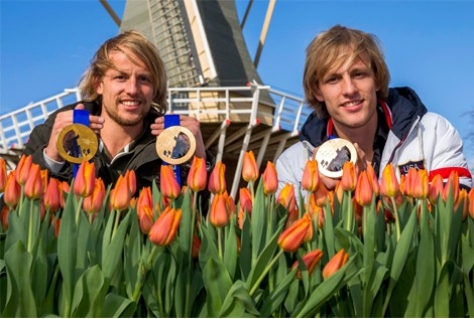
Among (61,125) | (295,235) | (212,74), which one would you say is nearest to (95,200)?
(295,235)

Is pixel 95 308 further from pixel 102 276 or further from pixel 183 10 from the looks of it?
pixel 183 10

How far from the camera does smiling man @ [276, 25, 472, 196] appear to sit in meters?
2.51

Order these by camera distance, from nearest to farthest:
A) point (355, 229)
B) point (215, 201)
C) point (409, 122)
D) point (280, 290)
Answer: point (280, 290) → point (215, 201) → point (355, 229) → point (409, 122)

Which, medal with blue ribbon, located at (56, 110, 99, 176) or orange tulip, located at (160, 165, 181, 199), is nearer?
orange tulip, located at (160, 165, 181, 199)

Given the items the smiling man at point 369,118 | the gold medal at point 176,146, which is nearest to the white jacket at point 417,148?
the smiling man at point 369,118

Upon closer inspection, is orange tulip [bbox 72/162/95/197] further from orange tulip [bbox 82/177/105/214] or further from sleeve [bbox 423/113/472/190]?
sleeve [bbox 423/113/472/190]

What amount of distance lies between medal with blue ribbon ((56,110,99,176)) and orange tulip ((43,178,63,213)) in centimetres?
32

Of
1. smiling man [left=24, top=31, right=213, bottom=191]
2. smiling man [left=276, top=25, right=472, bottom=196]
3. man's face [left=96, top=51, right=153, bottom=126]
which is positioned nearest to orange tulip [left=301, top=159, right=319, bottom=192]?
smiling man [left=276, top=25, right=472, bottom=196]

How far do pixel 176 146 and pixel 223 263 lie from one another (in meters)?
0.74

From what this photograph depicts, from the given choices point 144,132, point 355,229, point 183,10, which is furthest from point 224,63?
point 355,229

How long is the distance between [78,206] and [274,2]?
1835 cm

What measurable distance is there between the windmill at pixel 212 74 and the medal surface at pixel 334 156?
12.8m

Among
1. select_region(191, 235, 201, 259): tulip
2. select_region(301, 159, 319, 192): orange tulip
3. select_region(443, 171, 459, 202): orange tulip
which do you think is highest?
select_region(301, 159, 319, 192): orange tulip

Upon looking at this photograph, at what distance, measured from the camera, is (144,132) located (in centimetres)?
297
